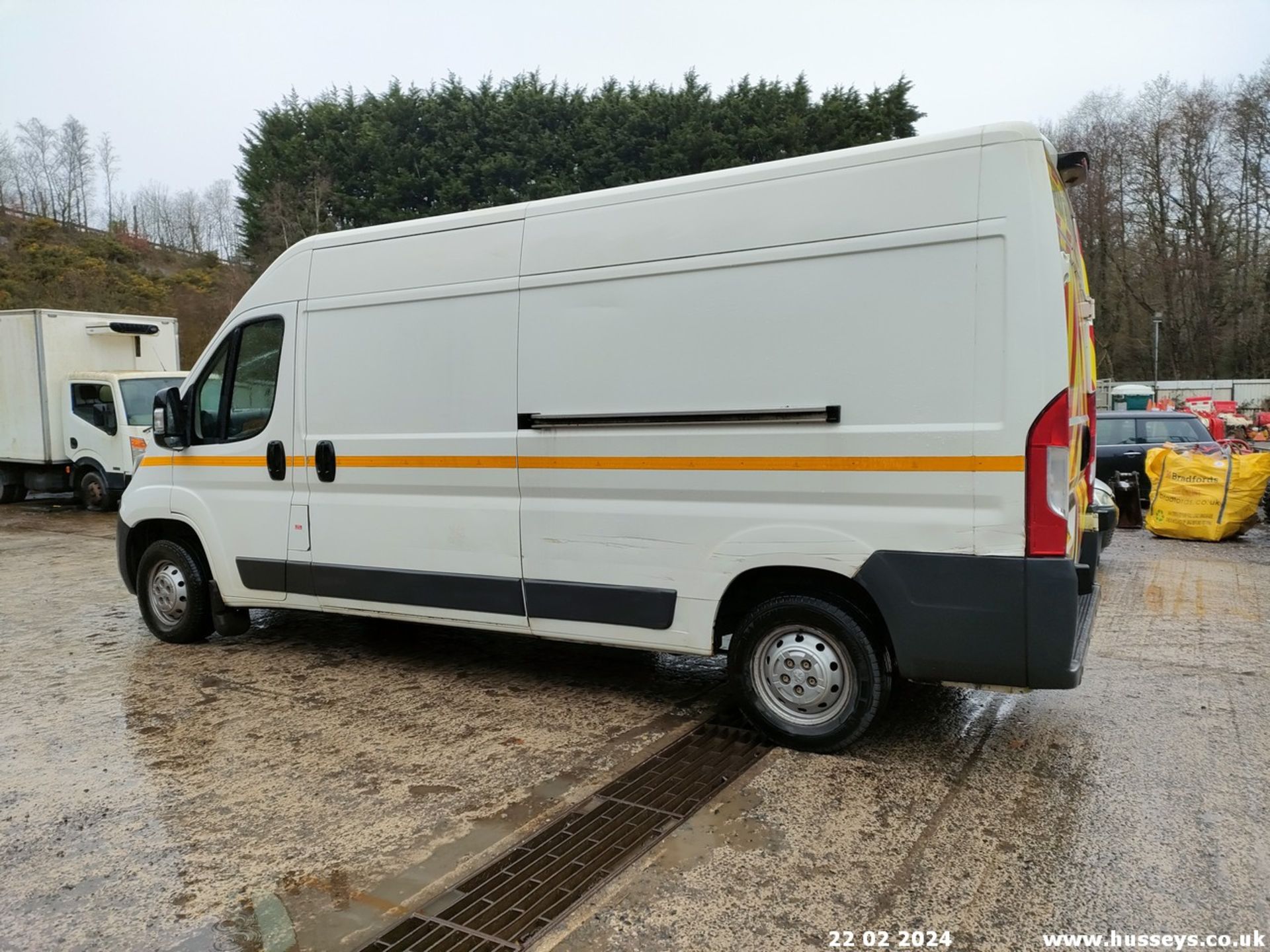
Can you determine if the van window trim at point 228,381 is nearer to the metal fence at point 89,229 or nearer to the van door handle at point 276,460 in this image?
the van door handle at point 276,460

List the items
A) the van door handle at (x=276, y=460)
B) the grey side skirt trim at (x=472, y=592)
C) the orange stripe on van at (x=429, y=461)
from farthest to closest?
1. the van door handle at (x=276, y=460)
2. the orange stripe on van at (x=429, y=461)
3. the grey side skirt trim at (x=472, y=592)

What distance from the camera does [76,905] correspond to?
128 inches

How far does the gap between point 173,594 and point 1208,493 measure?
10.8 meters

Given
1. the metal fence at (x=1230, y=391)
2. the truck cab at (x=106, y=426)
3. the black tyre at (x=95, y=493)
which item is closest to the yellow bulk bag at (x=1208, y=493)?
the truck cab at (x=106, y=426)

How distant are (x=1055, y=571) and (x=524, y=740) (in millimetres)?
2606

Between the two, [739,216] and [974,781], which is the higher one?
[739,216]


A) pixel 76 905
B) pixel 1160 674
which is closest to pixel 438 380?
pixel 76 905

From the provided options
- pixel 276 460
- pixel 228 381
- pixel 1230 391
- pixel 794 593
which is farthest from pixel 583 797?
pixel 1230 391

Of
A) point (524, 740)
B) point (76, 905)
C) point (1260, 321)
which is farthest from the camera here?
point (1260, 321)

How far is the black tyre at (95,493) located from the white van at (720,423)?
11138mm

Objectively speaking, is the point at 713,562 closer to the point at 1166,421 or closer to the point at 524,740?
the point at 524,740

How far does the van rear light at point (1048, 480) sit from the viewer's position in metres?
3.75

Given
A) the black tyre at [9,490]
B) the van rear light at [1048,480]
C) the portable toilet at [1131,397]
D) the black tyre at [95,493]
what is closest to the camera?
the van rear light at [1048,480]

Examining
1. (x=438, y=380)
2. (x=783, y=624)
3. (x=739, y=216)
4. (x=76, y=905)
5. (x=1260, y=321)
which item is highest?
(x=1260, y=321)
